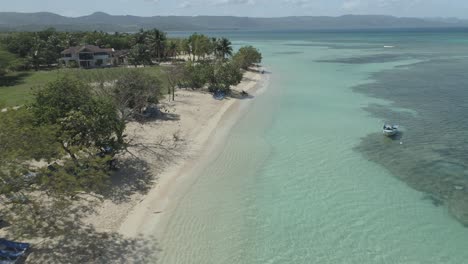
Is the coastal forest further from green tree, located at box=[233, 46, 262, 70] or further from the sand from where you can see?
green tree, located at box=[233, 46, 262, 70]

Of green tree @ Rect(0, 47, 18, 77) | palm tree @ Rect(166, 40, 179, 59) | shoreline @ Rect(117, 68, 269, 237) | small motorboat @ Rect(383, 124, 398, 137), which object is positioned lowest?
shoreline @ Rect(117, 68, 269, 237)

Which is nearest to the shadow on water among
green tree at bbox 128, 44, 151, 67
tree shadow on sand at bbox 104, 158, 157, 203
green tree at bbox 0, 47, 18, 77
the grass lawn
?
tree shadow on sand at bbox 104, 158, 157, 203

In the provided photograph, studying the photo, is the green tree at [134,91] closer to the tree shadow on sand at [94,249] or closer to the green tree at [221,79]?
the green tree at [221,79]

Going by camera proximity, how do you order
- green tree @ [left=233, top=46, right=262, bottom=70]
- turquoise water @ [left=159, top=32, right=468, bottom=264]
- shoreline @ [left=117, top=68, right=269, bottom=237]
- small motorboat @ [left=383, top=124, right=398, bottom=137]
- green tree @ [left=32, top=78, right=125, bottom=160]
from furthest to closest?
1. green tree @ [left=233, top=46, right=262, bottom=70]
2. small motorboat @ [left=383, top=124, right=398, bottom=137]
3. green tree @ [left=32, top=78, right=125, bottom=160]
4. shoreline @ [left=117, top=68, right=269, bottom=237]
5. turquoise water @ [left=159, top=32, right=468, bottom=264]

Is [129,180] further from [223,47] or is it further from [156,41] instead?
[156,41]

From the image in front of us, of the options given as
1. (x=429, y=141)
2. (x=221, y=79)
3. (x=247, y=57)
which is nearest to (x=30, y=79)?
(x=221, y=79)

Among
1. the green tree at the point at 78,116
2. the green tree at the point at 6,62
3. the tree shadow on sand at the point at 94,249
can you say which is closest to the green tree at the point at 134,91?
the green tree at the point at 78,116
